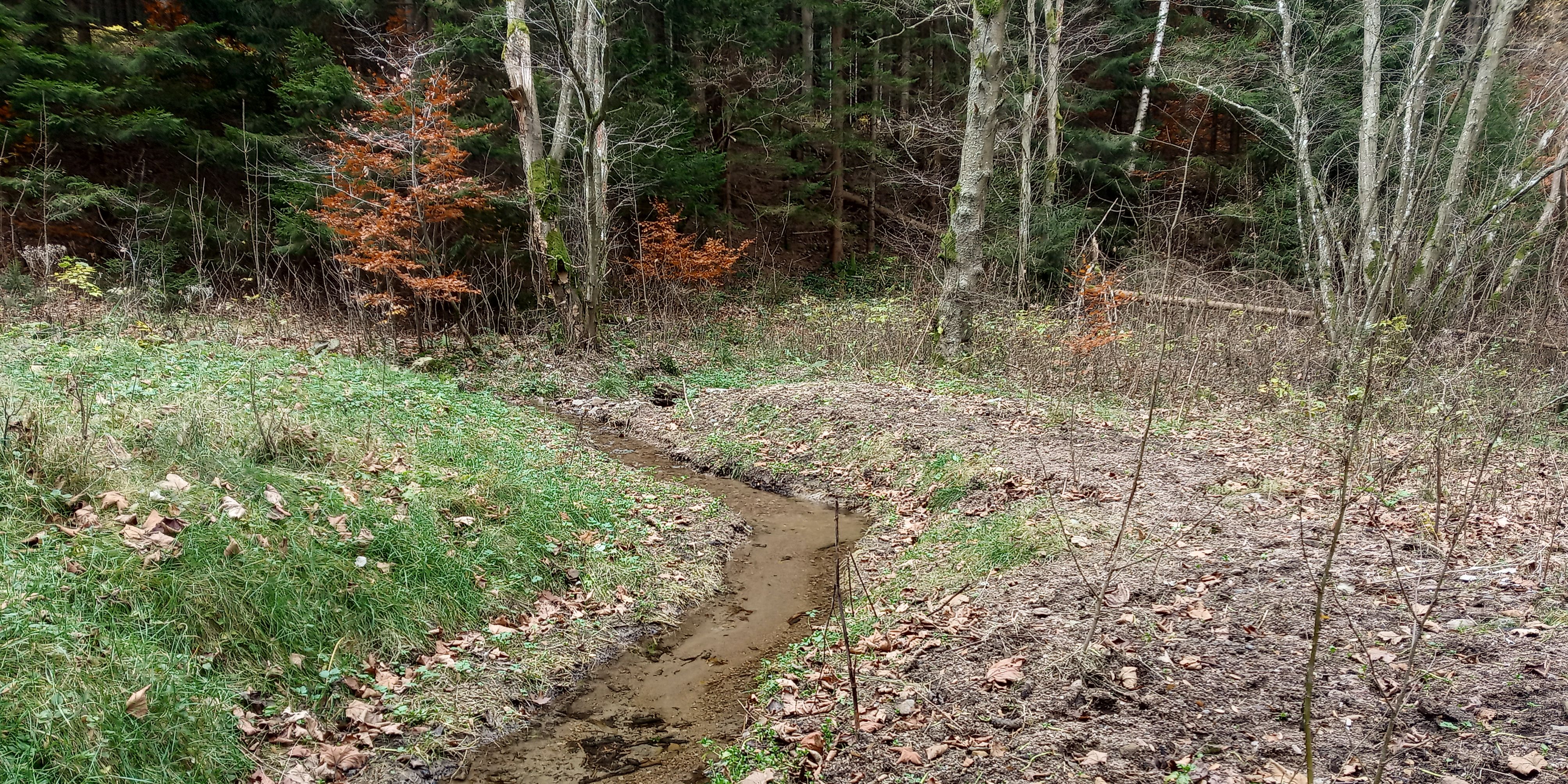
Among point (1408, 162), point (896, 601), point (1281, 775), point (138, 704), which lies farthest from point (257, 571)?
point (1408, 162)

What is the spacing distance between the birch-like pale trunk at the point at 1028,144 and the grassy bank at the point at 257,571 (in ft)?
37.5

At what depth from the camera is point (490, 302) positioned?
1529cm

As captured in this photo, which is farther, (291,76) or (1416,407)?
(291,76)

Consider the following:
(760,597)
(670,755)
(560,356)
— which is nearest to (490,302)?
(560,356)

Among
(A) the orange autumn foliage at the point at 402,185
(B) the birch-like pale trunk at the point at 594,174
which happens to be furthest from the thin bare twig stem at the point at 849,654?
(B) the birch-like pale trunk at the point at 594,174

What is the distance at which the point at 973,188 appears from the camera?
422 inches

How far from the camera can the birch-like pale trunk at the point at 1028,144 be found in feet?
51.7

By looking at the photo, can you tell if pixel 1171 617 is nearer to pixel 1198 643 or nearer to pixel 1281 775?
pixel 1198 643

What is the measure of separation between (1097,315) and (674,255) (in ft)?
30.3

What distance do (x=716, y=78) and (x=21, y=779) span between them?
60.7 ft

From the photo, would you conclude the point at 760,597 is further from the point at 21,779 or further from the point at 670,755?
the point at 21,779

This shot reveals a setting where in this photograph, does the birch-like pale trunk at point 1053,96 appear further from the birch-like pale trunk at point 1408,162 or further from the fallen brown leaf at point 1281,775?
the fallen brown leaf at point 1281,775

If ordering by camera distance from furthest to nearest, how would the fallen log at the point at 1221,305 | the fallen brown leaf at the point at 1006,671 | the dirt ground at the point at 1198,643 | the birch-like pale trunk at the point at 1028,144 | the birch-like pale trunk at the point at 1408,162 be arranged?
the birch-like pale trunk at the point at 1028,144 < the fallen log at the point at 1221,305 < the birch-like pale trunk at the point at 1408,162 < the fallen brown leaf at the point at 1006,671 < the dirt ground at the point at 1198,643

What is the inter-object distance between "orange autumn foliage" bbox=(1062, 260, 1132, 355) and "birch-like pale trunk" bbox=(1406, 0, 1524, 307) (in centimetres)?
316
